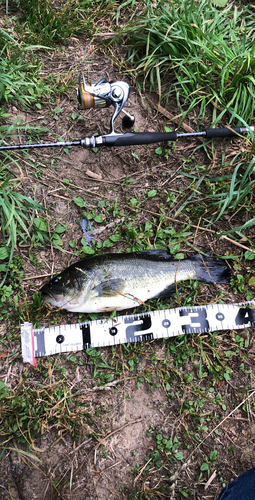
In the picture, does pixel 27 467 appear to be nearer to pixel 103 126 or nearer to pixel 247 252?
pixel 247 252

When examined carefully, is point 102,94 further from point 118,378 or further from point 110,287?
point 118,378

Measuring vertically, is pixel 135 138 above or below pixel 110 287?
above

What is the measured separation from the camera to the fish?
312 cm

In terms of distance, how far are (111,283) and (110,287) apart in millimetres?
42

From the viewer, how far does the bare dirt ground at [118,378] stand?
9.58 ft

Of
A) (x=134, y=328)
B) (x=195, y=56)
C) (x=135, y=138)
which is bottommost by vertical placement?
(x=134, y=328)

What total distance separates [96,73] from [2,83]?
1.08 meters

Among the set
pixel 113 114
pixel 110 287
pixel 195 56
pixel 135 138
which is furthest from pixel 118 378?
pixel 195 56

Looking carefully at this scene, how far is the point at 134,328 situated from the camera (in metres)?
3.21

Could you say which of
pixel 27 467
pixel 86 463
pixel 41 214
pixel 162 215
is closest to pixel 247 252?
pixel 162 215

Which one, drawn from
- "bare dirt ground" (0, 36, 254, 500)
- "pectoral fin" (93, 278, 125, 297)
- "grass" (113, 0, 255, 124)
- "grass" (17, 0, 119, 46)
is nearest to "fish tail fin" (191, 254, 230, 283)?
"bare dirt ground" (0, 36, 254, 500)

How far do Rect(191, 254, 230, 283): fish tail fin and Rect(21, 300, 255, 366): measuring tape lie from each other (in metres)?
0.29

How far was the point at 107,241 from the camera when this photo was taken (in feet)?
11.2

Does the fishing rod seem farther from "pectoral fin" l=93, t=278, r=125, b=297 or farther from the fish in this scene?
"pectoral fin" l=93, t=278, r=125, b=297
